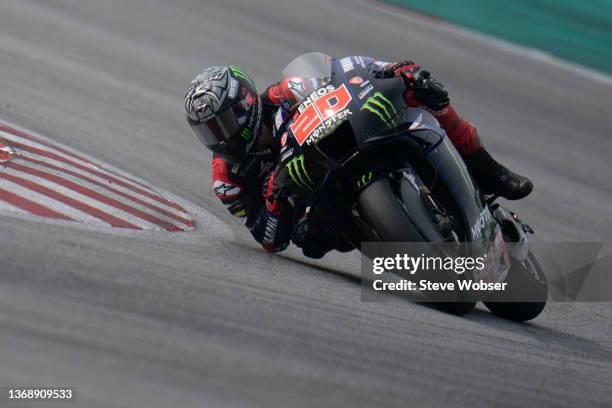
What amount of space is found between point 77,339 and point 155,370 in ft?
1.28

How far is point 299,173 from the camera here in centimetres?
524

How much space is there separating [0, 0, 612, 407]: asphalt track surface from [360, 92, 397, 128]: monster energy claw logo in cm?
102

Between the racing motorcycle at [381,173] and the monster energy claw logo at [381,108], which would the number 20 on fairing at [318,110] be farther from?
the monster energy claw logo at [381,108]

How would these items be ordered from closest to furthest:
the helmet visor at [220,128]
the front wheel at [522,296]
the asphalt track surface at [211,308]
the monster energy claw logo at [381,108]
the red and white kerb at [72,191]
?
the asphalt track surface at [211,308]
the monster energy claw logo at [381,108]
the red and white kerb at [72,191]
the front wheel at [522,296]
the helmet visor at [220,128]

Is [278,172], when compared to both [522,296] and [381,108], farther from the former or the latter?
[522,296]

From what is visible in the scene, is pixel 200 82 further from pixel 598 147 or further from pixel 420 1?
pixel 420 1

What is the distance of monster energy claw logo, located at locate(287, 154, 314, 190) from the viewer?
5215mm

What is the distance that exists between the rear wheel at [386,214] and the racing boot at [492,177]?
130cm

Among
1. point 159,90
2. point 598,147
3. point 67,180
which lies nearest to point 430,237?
point 67,180

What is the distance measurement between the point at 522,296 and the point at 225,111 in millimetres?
2167

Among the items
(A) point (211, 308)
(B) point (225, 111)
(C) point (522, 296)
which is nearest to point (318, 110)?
(B) point (225, 111)

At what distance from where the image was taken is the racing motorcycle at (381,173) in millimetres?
4988

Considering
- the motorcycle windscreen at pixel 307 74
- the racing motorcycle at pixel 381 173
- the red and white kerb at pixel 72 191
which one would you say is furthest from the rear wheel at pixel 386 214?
the red and white kerb at pixel 72 191

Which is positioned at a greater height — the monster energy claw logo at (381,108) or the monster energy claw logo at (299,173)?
the monster energy claw logo at (381,108)
